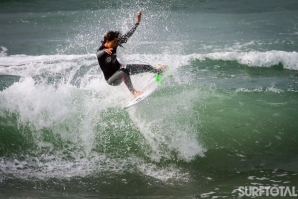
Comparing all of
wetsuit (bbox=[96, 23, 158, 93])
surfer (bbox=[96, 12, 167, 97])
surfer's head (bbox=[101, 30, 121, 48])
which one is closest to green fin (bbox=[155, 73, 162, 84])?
surfer (bbox=[96, 12, 167, 97])

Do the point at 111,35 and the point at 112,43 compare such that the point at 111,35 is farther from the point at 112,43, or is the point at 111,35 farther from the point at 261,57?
the point at 261,57

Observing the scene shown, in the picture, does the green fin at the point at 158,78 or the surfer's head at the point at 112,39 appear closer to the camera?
the surfer's head at the point at 112,39

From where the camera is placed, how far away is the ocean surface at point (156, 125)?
7711mm

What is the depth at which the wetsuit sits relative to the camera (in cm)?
829

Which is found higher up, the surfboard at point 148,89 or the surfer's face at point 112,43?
the surfer's face at point 112,43

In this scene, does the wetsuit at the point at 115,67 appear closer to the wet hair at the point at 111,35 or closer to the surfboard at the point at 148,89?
the wet hair at the point at 111,35

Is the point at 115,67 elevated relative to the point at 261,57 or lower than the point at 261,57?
lower

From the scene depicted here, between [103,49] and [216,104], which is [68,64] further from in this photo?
[103,49]

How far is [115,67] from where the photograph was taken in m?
8.47

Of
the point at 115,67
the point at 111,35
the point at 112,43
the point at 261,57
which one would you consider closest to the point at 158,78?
the point at 115,67

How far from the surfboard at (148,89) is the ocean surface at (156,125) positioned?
0.75 ft

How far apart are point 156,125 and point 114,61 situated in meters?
1.67

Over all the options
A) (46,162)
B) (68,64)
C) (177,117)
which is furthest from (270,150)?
(68,64)

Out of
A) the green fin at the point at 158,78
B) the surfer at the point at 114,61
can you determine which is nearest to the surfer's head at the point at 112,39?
the surfer at the point at 114,61
